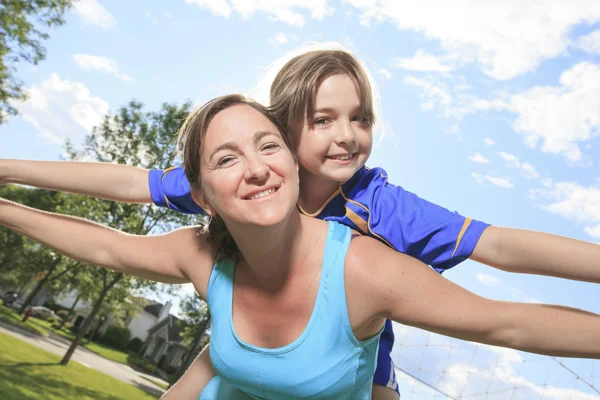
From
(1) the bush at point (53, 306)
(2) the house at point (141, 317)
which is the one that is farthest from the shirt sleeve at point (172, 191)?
(1) the bush at point (53, 306)

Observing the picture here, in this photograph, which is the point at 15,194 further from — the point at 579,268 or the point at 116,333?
the point at 579,268

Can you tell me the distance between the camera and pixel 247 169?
220 cm

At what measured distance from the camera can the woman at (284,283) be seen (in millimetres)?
2098

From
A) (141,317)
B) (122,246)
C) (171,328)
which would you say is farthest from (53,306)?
(122,246)

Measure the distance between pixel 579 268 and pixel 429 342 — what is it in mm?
4267

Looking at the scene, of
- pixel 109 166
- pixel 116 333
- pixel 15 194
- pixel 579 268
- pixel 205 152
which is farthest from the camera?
pixel 116 333

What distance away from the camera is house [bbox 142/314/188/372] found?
6650 cm

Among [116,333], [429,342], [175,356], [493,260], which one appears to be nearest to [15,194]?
[116,333]

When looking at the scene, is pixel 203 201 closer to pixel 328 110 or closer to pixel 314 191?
pixel 314 191

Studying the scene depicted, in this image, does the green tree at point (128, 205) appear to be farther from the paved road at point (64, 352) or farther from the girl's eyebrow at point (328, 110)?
the girl's eyebrow at point (328, 110)

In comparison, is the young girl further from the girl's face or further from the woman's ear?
the woman's ear

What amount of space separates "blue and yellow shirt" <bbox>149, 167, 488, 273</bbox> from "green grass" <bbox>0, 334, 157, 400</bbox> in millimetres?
14439

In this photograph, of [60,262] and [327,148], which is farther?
[60,262]

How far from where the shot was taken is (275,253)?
7.68 feet
